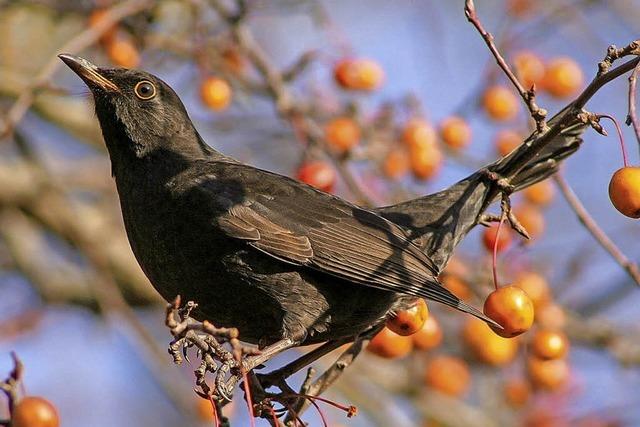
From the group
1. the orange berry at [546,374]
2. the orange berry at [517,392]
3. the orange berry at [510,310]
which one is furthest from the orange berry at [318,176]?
the orange berry at [517,392]

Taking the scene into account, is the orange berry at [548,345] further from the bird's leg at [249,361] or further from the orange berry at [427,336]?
the bird's leg at [249,361]

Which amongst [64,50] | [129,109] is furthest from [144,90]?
[64,50]

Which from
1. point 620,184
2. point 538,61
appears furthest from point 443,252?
point 538,61

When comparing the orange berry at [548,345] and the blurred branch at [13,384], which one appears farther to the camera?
the orange berry at [548,345]

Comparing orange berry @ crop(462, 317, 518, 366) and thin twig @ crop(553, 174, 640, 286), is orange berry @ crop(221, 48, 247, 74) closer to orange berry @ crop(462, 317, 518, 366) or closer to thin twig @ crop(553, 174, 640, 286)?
orange berry @ crop(462, 317, 518, 366)

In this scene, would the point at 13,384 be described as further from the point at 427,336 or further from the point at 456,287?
the point at 456,287

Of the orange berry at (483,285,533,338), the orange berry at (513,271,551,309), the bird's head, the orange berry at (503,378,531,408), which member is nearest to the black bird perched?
the bird's head
